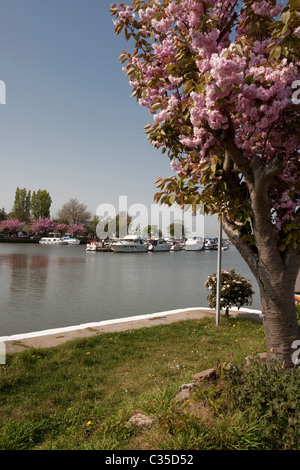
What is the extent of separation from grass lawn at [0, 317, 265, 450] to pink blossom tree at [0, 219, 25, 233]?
89.4 metres

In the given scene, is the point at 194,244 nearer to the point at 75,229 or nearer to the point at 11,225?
the point at 75,229

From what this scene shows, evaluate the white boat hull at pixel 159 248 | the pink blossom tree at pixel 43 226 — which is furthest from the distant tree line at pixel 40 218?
the white boat hull at pixel 159 248

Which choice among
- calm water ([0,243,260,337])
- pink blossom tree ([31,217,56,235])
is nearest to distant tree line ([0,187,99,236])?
pink blossom tree ([31,217,56,235])

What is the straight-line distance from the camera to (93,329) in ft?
27.9

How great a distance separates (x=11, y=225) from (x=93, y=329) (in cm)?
8876

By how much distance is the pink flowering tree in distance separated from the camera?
300 cm

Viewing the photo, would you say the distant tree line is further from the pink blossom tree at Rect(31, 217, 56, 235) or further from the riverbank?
the riverbank

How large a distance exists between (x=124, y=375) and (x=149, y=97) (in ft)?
14.7

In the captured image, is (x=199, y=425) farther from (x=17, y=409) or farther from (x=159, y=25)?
(x=159, y=25)

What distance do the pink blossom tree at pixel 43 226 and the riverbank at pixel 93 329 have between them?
88.3 meters

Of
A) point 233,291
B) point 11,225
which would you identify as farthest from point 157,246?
point 233,291

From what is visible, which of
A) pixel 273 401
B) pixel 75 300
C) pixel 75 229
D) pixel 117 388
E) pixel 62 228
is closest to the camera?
pixel 273 401

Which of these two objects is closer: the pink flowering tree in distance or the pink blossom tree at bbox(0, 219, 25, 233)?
the pink flowering tree in distance

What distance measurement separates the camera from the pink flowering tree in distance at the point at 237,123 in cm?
300
